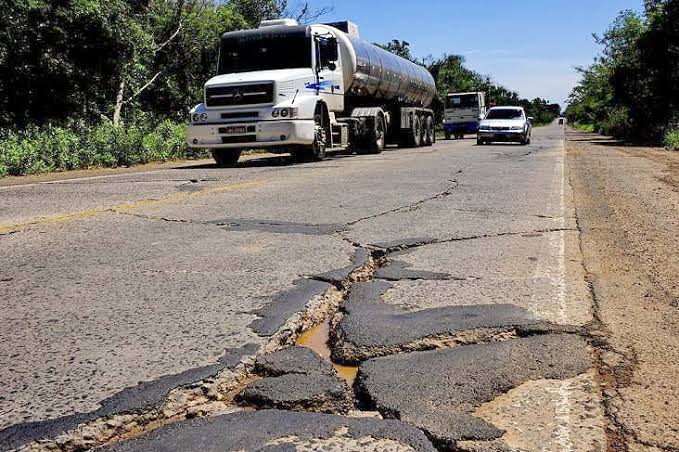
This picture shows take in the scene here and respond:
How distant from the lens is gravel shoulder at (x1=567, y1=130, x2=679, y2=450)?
6.38 feet

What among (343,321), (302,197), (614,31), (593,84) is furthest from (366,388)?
(593,84)

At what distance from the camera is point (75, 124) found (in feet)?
54.5

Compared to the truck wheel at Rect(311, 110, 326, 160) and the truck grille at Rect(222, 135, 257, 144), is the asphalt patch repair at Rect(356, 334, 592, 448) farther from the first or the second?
the truck wheel at Rect(311, 110, 326, 160)

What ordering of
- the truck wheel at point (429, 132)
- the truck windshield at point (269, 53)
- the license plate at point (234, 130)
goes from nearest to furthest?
the license plate at point (234, 130) → the truck windshield at point (269, 53) → the truck wheel at point (429, 132)

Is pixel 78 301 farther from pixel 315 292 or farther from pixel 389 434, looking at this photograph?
pixel 389 434

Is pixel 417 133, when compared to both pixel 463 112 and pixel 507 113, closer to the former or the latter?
Result: pixel 507 113

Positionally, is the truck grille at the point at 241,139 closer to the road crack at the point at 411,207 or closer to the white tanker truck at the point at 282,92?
the white tanker truck at the point at 282,92

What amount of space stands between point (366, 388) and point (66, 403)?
0.96 m

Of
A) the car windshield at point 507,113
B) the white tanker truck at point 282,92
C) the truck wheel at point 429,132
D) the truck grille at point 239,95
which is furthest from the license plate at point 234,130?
the car windshield at point 507,113

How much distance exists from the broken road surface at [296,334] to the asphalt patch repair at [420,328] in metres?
0.01

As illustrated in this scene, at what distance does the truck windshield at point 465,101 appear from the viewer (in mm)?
36625

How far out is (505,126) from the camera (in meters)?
25.0

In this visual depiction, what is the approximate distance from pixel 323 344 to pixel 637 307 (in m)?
1.58

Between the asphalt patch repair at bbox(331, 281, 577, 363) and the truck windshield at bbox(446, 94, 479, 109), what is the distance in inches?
1375
